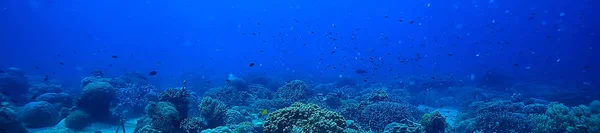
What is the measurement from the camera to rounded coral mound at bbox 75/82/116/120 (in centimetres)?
1258

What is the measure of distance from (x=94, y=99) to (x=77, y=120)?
103 cm

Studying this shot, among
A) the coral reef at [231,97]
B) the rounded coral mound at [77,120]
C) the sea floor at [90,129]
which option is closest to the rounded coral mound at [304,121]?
the sea floor at [90,129]

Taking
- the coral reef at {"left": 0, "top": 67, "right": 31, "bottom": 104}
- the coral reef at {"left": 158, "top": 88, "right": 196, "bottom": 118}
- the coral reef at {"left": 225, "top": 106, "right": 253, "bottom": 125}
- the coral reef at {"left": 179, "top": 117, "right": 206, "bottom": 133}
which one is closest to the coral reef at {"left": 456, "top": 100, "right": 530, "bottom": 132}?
the coral reef at {"left": 225, "top": 106, "right": 253, "bottom": 125}

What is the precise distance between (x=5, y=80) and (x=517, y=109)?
1145 inches

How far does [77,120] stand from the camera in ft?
39.0

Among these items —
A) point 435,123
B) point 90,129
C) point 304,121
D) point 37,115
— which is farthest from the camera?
point 37,115

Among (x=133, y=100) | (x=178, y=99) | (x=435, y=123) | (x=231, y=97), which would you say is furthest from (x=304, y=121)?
(x=133, y=100)

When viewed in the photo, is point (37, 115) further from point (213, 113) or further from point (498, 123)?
point (498, 123)

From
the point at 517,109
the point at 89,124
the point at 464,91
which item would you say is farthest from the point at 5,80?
the point at 464,91

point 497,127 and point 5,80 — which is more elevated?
point 5,80

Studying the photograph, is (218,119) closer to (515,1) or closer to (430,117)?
(430,117)

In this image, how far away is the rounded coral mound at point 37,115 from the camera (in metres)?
12.2

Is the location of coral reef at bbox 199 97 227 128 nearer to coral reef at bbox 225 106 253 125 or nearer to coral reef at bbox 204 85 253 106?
coral reef at bbox 225 106 253 125

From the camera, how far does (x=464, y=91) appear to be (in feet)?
Result: 82.1
